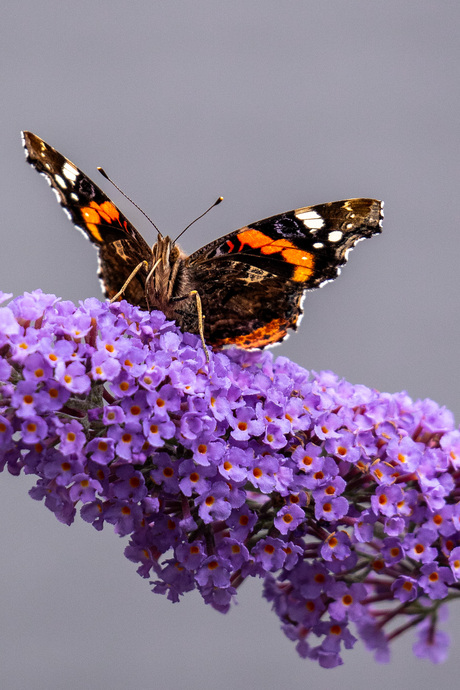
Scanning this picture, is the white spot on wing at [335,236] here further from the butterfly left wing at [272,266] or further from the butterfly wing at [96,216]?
the butterfly wing at [96,216]

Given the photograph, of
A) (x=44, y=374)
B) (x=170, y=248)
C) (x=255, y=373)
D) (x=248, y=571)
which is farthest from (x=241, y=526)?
(x=170, y=248)

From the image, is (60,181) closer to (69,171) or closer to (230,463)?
(69,171)

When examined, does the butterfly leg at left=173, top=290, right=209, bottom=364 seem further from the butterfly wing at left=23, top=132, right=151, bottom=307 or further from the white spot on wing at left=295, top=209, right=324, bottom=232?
the white spot on wing at left=295, top=209, right=324, bottom=232

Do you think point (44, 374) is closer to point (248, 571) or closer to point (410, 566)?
point (248, 571)

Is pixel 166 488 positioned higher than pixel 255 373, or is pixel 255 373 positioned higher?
pixel 255 373

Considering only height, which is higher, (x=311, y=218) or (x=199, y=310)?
(x=311, y=218)

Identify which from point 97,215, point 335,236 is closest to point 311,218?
point 335,236
